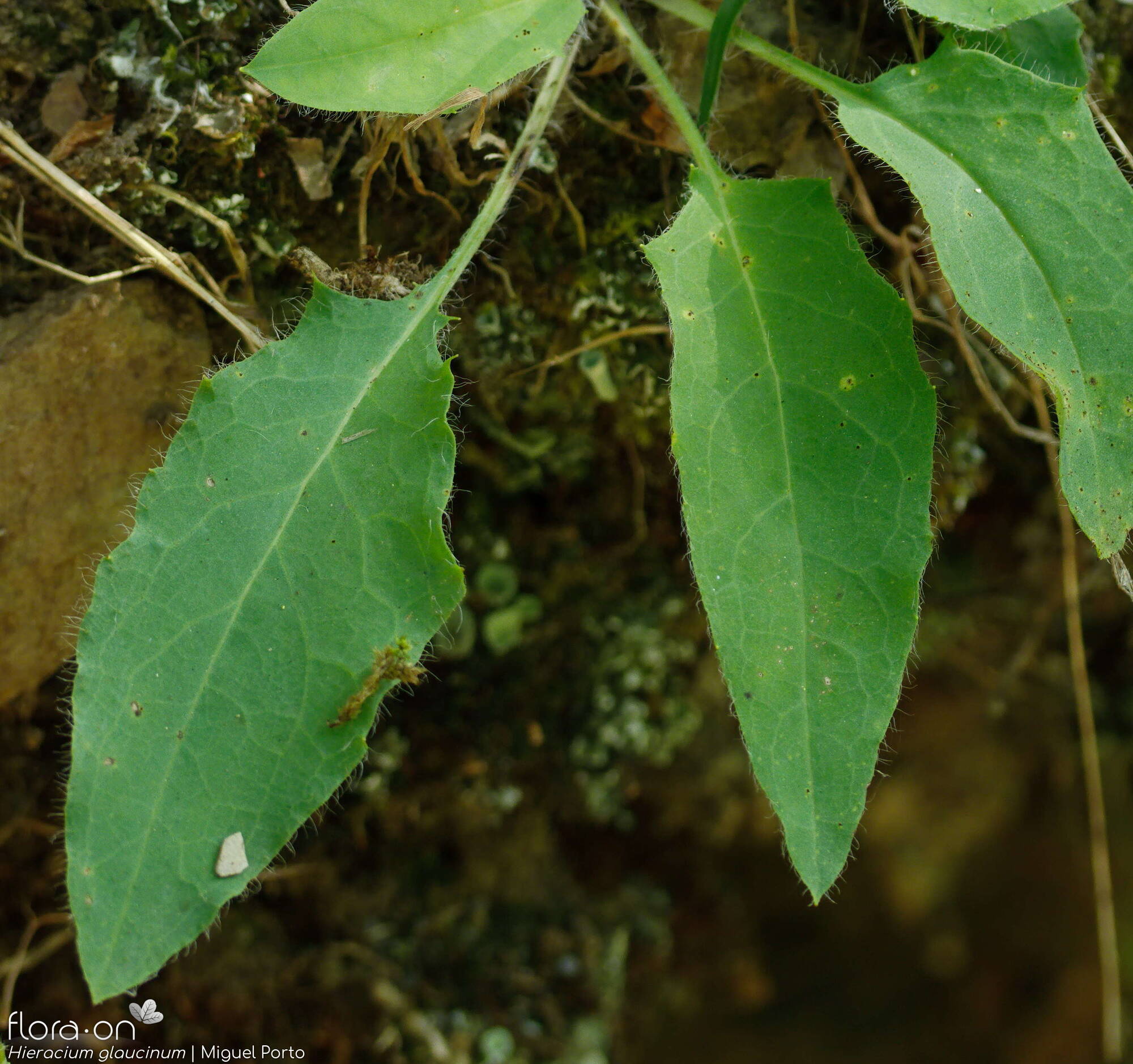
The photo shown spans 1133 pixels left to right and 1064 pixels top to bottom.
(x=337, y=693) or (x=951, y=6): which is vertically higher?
(x=951, y=6)

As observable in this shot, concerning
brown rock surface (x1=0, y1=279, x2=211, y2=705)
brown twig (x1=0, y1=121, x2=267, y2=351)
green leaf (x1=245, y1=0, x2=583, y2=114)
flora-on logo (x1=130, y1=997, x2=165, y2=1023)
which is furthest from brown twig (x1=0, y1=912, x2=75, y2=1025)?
green leaf (x1=245, y1=0, x2=583, y2=114)

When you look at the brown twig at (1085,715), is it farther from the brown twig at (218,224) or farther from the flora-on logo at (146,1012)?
the flora-on logo at (146,1012)

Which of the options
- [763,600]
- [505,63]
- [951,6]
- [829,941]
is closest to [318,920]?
[763,600]

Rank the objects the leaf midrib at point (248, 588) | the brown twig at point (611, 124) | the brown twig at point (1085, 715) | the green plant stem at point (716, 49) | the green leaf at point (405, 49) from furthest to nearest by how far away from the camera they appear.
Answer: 1. the brown twig at point (1085, 715)
2. the brown twig at point (611, 124)
3. the green plant stem at point (716, 49)
4. the green leaf at point (405, 49)
5. the leaf midrib at point (248, 588)

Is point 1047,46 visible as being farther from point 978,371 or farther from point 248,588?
point 248,588

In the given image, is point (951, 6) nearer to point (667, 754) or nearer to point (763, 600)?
point (763, 600)

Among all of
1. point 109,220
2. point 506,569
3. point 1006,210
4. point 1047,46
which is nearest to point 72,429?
point 109,220

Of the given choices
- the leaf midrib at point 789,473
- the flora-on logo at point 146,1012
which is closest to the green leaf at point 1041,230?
the leaf midrib at point 789,473
